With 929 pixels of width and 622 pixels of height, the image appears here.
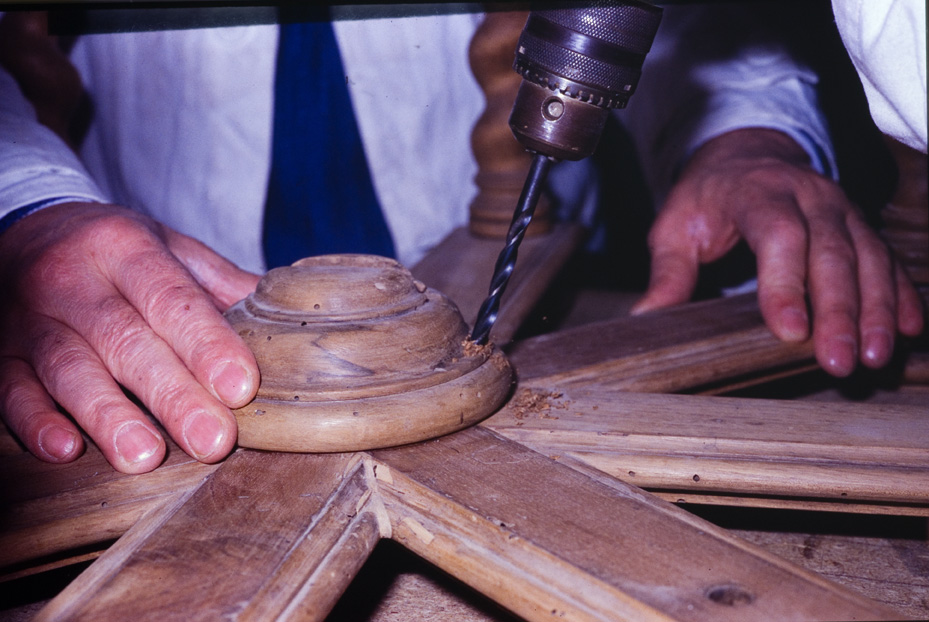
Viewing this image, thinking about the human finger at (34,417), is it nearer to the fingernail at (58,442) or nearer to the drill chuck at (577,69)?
the fingernail at (58,442)

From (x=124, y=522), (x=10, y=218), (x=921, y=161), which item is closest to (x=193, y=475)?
(x=124, y=522)

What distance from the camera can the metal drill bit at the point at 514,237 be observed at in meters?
0.48

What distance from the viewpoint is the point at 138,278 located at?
53cm

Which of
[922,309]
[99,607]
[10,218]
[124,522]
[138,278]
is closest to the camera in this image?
[99,607]

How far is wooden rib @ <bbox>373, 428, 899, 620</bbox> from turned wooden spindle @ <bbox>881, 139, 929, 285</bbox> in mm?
723

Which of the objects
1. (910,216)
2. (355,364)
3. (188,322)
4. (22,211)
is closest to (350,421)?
(355,364)

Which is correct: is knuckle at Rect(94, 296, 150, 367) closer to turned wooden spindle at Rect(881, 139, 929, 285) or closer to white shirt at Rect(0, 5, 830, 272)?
white shirt at Rect(0, 5, 830, 272)

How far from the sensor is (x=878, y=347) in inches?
27.2

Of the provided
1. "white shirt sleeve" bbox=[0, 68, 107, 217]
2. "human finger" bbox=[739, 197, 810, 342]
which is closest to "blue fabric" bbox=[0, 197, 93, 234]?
"white shirt sleeve" bbox=[0, 68, 107, 217]

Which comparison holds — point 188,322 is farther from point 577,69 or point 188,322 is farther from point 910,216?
point 910,216

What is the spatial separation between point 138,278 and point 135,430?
132 millimetres

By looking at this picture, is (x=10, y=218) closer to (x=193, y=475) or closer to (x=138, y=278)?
(x=138, y=278)

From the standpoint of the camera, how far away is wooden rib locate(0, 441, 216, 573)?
0.40 meters

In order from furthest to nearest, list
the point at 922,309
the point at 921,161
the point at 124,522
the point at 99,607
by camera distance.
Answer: the point at 921,161 → the point at 922,309 → the point at 124,522 → the point at 99,607
